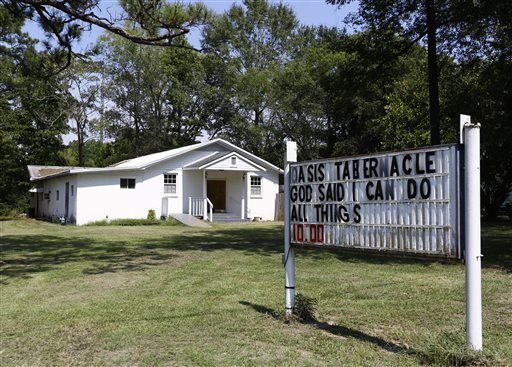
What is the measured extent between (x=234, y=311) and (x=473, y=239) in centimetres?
346

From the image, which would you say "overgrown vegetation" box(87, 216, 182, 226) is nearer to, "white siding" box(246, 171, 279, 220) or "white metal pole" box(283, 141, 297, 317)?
"white siding" box(246, 171, 279, 220)

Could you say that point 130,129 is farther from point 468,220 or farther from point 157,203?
point 468,220

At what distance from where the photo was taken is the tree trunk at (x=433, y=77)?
532 inches

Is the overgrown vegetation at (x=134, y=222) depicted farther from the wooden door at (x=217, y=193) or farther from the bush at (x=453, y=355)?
the bush at (x=453, y=355)

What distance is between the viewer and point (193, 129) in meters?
49.7

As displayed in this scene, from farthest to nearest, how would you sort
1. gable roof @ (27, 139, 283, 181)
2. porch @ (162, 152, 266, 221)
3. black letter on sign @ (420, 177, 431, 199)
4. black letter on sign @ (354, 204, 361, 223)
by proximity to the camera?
porch @ (162, 152, 266, 221)
gable roof @ (27, 139, 283, 181)
black letter on sign @ (354, 204, 361, 223)
black letter on sign @ (420, 177, 431, 199)

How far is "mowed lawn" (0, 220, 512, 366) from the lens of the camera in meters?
5.28

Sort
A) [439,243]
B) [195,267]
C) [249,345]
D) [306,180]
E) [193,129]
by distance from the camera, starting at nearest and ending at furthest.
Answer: [439,243], [249,345], [306,180], [195,267], [193,129]

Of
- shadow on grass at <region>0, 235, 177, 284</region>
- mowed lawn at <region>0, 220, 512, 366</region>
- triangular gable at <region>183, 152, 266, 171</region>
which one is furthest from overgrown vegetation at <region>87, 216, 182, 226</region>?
mowed lawn at <region>0, 220, 512, 366</region>

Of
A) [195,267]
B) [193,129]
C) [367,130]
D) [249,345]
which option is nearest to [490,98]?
[195,267]

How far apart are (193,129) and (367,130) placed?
695 inches

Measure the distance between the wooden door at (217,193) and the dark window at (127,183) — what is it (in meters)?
5.01

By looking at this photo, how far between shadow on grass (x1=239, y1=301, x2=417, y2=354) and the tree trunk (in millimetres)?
8032

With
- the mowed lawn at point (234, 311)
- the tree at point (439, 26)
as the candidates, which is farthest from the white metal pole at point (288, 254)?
the tree at point (439, 26)
